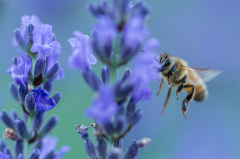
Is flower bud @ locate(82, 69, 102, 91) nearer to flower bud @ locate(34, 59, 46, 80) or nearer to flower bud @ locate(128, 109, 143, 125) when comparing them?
flower bud @ locate(128, 109, 143, 125)

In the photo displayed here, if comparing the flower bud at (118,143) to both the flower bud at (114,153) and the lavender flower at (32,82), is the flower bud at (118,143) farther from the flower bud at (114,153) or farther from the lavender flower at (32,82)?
the lavender flower at (32,82)

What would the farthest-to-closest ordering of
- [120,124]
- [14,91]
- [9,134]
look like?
[14,91] < [9,134] < [120,124]

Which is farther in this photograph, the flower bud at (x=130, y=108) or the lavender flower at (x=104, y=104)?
the flower bud at (x=130, y=108)

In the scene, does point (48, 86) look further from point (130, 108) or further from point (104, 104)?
point (104, 104)

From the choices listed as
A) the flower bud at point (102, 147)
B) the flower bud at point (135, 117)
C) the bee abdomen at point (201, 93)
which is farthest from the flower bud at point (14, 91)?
the bee abdomen at point (201, 93)

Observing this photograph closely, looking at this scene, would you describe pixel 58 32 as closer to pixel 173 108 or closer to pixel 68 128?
pixel 68 128

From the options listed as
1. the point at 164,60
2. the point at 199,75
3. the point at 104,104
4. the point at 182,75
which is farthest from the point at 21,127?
the point at 199,75
